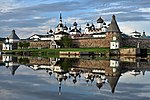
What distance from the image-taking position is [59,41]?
67.1 m

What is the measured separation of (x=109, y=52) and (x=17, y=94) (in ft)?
124

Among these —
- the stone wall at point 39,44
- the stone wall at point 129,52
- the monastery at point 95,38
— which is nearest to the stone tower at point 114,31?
the monastery at point 95,38

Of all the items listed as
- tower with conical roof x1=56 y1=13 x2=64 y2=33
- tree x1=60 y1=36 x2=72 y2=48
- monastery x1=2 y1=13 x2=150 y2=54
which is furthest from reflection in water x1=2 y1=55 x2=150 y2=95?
tower with conical roof x1=56 y1=13 x2=64 y2=33

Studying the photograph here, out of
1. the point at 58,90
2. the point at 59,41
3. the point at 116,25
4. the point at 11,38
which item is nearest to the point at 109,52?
the point at 116,25

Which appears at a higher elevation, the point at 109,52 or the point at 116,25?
the point at 116,25

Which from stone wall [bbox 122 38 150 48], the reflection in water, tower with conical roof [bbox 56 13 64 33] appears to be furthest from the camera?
tower with conical roof [bbox 56 13 64 33]

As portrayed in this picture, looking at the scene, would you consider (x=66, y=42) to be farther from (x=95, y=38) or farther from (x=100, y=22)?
(x=100, y=22)

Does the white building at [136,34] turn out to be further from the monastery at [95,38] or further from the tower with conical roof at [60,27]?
the tower with conical roof at [60,27]

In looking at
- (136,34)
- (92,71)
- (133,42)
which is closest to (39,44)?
(133,42)

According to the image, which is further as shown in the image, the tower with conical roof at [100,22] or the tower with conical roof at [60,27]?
the tower with conical roof at [60,27]

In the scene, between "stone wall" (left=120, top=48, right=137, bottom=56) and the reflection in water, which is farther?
"stone wall" (left=120, top=48, right=137, bottom=56)

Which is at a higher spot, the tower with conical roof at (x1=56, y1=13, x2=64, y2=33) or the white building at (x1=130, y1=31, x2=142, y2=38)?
the tower with conical roof at (x1=56, y1=13, x2=64, y2=33)

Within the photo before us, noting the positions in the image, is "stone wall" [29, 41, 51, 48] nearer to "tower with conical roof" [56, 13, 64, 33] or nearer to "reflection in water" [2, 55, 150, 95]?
"tower with conical roof" [56, 13, 64, 33]

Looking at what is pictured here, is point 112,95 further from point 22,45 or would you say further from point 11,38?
point 11,38
